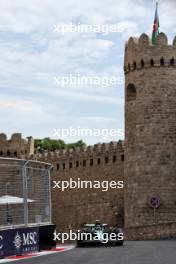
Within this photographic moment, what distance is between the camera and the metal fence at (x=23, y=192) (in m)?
18.5

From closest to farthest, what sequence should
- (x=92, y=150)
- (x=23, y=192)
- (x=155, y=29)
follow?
(x=23, y=192), (x=155, y=29), (x=92, y=150)

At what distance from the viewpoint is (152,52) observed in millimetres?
44031

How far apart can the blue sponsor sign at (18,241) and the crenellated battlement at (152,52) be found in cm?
2359

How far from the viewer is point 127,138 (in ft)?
148

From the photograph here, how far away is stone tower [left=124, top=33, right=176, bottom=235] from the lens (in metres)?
43.2

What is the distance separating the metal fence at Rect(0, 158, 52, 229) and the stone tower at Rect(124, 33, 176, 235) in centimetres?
2210

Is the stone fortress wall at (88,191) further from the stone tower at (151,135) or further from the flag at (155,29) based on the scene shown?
the flag at (155,29)

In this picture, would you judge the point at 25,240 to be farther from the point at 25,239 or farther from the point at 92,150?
the point at 92,150

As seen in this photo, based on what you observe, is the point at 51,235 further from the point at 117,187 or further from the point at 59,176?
the point at 59,176

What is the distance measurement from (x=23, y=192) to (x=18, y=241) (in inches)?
53.8

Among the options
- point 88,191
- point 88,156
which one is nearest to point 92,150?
point 88,156

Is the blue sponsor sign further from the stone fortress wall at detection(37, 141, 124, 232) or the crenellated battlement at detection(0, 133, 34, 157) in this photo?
the crenellated battlement at detection(0, 133, 34, 157)

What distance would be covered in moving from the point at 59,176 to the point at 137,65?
42.2ft

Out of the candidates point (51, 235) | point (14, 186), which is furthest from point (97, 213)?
point (14, 186)
